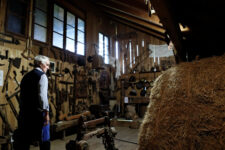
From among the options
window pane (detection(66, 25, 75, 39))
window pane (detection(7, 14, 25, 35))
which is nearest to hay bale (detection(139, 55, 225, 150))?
window pane (detection(7, 14, 25, 35))

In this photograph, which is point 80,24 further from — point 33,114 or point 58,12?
point 33,114

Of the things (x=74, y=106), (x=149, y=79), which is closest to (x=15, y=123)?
(x=74, y=106)

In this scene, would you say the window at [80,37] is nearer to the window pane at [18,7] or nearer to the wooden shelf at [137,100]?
the window pane at [18,7]

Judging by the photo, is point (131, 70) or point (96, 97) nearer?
point (96, 97)

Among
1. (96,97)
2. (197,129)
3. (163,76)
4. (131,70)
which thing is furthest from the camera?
(131,70)

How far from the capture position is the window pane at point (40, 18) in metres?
5.07

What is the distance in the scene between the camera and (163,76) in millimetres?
1976

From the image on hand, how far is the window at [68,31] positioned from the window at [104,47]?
1616mm

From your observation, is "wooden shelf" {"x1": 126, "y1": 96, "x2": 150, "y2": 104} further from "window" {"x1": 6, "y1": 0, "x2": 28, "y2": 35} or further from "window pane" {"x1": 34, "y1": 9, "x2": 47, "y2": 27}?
"window" {"x1": 6, "y1": 0, "x2": 28, "y2": 35}

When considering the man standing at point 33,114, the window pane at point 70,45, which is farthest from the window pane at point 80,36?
the man standing at point 33,114

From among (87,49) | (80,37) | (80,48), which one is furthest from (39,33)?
(87,49)

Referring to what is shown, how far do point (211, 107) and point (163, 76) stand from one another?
26.6 inches

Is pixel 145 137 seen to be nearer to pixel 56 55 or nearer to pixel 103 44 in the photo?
pixel 56 55

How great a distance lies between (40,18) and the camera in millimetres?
5227
